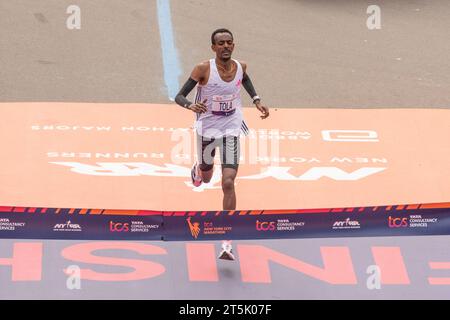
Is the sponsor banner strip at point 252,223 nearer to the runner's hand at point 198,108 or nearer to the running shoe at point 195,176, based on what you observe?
the runner's hand at point 198,108

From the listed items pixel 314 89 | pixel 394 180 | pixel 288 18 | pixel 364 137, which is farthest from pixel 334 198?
pixel 288 18

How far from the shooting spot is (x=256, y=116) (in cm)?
1483

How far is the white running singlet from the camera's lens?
11.4 m

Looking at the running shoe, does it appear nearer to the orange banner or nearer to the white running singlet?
the orange banner

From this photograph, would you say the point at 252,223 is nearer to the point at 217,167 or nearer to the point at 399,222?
the point at 399,222

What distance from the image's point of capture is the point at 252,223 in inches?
422

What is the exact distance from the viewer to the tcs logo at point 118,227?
34.5ft

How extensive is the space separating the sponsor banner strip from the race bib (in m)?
1.20

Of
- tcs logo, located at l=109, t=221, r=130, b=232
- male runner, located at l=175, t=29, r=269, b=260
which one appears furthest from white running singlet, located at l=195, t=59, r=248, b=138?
tcs logo, located at l=109, t=221, r=130, b=232

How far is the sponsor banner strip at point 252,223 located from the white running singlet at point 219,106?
3.76 feet

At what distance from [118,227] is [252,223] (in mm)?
1191

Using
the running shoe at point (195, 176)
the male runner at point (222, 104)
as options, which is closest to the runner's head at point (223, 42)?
the male runner at point (222, 104)

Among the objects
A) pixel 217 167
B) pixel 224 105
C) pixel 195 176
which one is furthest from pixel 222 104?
pixel 217 167

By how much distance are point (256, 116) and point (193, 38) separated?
3204 mm
